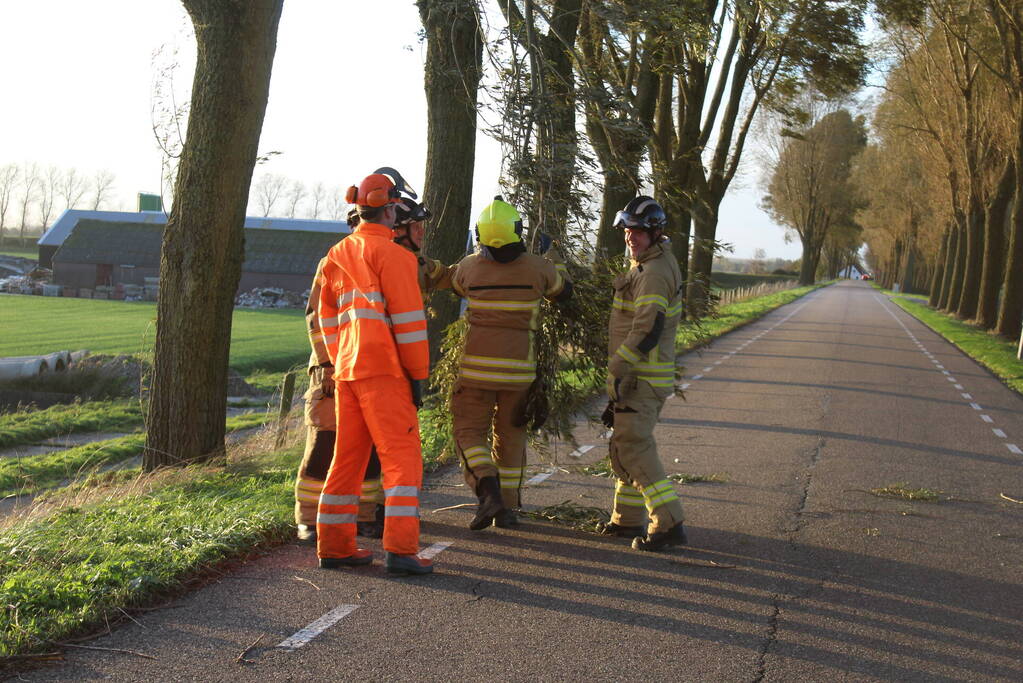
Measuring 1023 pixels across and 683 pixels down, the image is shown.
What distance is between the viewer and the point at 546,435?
25.3ft

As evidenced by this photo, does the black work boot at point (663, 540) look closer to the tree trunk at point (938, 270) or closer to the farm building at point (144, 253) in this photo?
the farm building at point (144, 253)

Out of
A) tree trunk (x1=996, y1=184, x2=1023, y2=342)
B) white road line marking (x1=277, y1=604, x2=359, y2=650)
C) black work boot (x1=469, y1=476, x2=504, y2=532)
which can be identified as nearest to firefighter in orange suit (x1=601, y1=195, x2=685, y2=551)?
black work boot (x1=469, y1=476, x2=504, y2=532)

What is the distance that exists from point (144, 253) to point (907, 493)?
187 feet

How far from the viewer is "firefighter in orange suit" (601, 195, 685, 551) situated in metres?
6.39

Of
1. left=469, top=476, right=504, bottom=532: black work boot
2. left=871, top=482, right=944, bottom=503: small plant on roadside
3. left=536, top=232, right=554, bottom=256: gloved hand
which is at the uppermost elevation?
left=536, top=232, right=554, bottom=256: gloved hand

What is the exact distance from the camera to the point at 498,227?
21.3 ft

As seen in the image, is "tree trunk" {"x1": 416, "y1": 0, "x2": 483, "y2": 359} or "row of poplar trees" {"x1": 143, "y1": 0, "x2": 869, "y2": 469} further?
"tree trunk" {"x1": 416, "y1": 0, "x2": 483, "y2": 359}

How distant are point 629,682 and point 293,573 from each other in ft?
7.05

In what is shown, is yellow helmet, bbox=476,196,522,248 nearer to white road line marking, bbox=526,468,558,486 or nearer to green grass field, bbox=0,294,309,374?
white road line marking, bbox=526,468,558,486

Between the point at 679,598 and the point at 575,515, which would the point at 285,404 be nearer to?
the point at 575,515

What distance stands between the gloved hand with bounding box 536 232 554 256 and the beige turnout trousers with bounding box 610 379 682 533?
1.16m

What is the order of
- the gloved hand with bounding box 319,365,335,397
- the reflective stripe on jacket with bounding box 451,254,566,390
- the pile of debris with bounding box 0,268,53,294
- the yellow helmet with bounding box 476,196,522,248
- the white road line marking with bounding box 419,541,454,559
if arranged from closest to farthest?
1. the white road line marking with bounding box 419,541,454,559
2. the gloved hand with bounding box 319,365,335,397
3. the yellow helmet with bounding box 476,196,522,248
4. the reflective stripe on jacket with bounding box 451,254,566,390
5. the pile of debris with bounding box 0,268,53,294

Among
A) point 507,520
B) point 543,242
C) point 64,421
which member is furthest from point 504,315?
point 64,421

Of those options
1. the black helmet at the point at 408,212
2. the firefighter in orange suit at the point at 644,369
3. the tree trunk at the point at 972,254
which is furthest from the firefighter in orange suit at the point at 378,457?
the tree trunk at the point at 972,254
